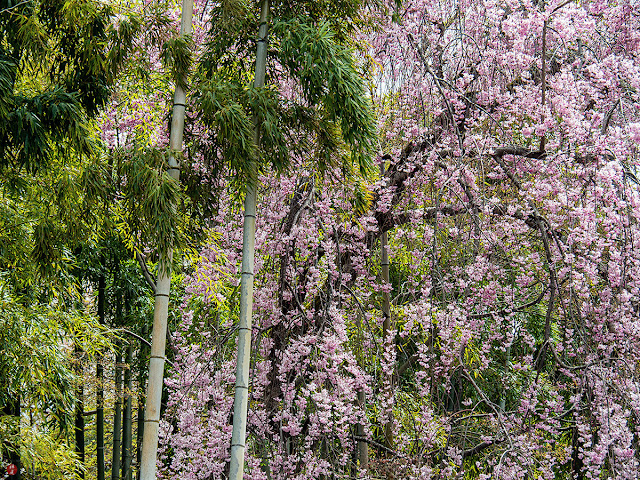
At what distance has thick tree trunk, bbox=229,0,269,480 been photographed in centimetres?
271

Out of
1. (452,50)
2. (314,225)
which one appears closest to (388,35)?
(452,50)

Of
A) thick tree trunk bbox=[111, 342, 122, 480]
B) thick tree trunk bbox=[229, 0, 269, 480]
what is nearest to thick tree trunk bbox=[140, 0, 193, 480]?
thick tree trunk bbox=[229, 0, 269, 480]

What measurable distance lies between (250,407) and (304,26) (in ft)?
7.09

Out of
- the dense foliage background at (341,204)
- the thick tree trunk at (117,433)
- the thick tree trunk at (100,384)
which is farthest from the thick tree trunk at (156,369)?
the thick tree trunk at (117,433)

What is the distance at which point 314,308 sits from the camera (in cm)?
401

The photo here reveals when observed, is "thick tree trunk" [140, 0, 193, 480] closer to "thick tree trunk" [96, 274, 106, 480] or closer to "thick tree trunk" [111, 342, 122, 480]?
"thick tree trunk" [96, 274, 106, 480]

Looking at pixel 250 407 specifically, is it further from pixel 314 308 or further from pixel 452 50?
pixel 452 50

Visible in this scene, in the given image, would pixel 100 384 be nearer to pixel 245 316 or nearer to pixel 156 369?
pixel 156 369

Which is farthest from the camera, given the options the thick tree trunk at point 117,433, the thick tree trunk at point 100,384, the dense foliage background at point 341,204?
the thick tree trunk at point 117,433

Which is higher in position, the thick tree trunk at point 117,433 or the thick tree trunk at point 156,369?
the thick tree trunk at point 156,369

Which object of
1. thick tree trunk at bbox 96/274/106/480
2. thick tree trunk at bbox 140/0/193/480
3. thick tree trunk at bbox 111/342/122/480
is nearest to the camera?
thick tree trunk at bbox 140/0/193/480

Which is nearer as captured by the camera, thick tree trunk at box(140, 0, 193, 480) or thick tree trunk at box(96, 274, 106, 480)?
thick tree trunk at box(140, 0, 193, 480)

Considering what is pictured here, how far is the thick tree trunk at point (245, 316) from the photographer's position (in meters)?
2.71

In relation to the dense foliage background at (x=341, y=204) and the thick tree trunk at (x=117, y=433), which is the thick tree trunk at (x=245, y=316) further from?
the thick tree trunk at (x=117, y=433)
